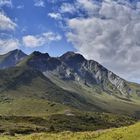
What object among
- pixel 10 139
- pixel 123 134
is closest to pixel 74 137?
pixel 123 134

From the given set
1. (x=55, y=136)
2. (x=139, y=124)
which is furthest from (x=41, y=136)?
(x=139, y=124)

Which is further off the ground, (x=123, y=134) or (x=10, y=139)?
(x=123, y=134)

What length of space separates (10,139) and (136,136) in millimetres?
15434

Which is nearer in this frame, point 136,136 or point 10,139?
point 136,136

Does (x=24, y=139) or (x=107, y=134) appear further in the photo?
(x=24, y=139)

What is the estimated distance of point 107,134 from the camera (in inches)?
1503

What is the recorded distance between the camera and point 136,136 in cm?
3562

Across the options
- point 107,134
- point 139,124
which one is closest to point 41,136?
point 107,134

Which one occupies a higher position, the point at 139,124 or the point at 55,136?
the point at 139,124

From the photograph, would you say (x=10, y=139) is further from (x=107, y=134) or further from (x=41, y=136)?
(x=107, y=134)

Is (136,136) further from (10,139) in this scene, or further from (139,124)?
(10,139)

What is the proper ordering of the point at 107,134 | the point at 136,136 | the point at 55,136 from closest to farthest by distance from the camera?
1. the point at 136,136
2. the point at 107,134
3. the point at 55,136

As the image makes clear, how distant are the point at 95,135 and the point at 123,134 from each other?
3388 mm

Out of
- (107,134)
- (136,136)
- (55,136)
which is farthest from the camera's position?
(55,136)
